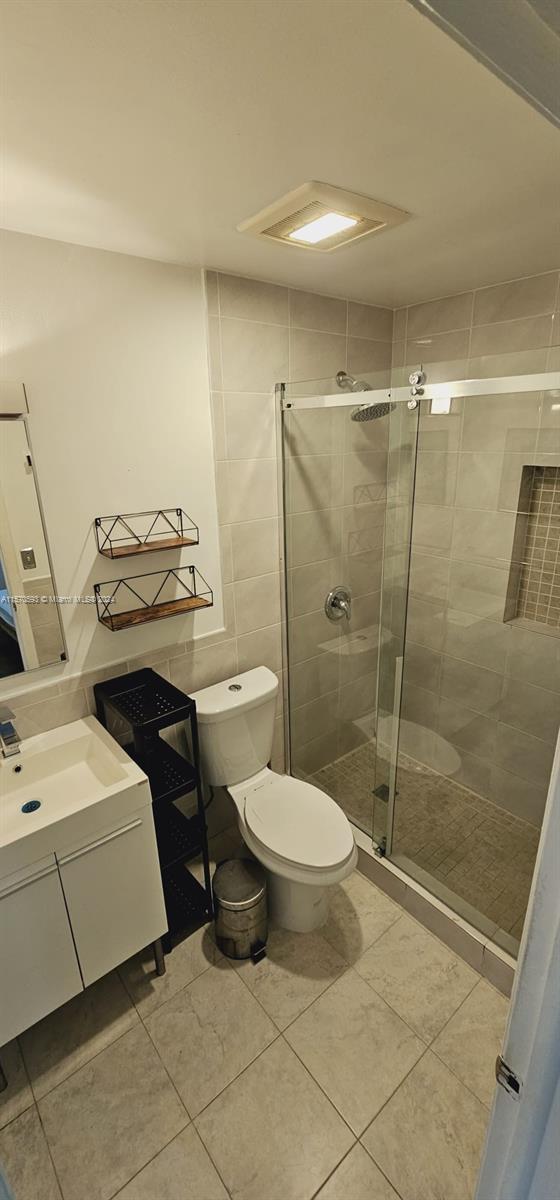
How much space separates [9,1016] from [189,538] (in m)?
1.43

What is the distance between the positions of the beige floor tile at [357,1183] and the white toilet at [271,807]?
A: 61cm

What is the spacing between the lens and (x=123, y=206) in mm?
1190

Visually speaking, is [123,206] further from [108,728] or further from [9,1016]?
[9,1016]

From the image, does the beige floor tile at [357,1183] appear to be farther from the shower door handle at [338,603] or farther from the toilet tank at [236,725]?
the shower door handle at [338,603]

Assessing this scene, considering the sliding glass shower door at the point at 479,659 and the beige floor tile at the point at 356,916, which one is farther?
the sliding glass shower door at the point at 479,659

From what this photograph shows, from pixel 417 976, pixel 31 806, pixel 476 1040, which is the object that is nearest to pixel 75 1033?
pixel 31 806

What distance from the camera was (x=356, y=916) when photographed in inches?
75.2

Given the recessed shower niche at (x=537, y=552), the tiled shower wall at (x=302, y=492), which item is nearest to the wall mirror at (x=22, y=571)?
the tiled shower wall at (x=302, y=492)

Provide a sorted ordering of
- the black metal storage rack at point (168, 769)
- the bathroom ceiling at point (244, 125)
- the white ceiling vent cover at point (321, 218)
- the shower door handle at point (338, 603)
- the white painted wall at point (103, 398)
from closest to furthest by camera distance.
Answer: the bathroom ceiling at point (244, 125) → the white ceiling vent cover at point (321, 218) → the white painted wall at point (103, 398) → the black metal storage rack at point (168, 769) → the shower door handle at point (338, 603)

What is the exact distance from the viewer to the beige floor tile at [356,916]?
181 cm

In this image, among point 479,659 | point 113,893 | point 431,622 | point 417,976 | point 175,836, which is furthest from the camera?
point 431,622

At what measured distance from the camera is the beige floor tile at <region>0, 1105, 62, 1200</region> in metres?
1.22

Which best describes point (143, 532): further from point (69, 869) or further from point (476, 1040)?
point (476, 1040)

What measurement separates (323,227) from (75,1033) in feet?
7.90
